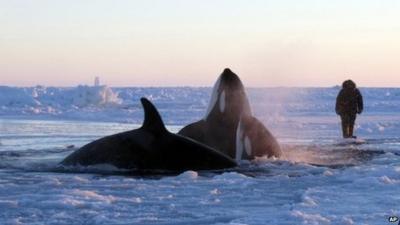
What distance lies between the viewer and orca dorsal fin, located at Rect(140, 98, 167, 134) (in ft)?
32.6

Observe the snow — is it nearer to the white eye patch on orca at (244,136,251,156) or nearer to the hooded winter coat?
the white eye patch on orca at (244,136,251,156)

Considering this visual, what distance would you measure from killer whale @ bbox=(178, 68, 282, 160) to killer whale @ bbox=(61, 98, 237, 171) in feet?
4.13

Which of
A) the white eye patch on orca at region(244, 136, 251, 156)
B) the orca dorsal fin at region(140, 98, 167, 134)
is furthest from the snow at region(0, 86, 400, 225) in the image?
the orca dorsal fin at region(140, 98, 167, 134)

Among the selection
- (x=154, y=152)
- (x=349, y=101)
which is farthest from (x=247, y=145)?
(x=349, y=101)

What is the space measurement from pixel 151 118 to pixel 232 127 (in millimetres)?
2426

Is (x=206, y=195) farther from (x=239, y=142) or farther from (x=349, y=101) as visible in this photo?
(x=349, y=101)

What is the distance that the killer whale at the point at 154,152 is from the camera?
33.6ft

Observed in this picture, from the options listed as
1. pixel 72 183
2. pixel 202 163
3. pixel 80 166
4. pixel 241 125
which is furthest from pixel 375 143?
pixel 72 183

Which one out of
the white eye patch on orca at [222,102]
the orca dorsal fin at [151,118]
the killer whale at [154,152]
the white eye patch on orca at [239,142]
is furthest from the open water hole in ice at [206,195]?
the white eye patch on orca at [222,102]

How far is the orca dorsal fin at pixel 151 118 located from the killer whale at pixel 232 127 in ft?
6.41

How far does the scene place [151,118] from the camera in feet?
33.0

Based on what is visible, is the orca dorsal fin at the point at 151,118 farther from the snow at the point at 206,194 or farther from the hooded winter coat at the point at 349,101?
the hooded winter coat at the point at 349,101

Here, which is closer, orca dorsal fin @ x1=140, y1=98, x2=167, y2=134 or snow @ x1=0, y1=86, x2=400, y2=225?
snow @ x1=0, y1=86, x2=400, y2=225

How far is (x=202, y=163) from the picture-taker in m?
10.3
